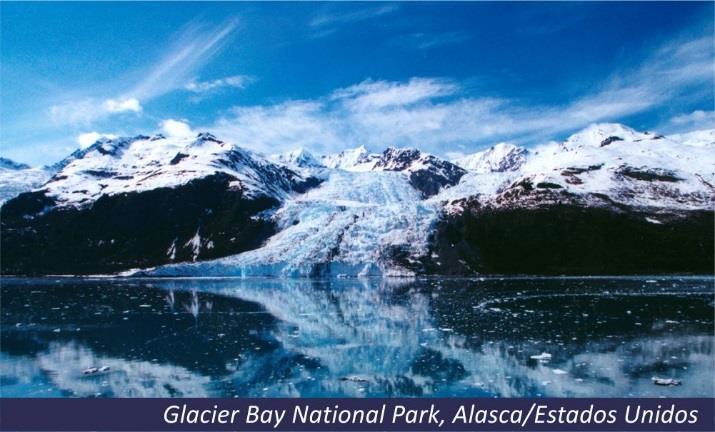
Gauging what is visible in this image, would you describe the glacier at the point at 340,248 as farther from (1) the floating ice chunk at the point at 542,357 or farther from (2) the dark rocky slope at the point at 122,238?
(1) the floating ice chunk at the point at 542,357

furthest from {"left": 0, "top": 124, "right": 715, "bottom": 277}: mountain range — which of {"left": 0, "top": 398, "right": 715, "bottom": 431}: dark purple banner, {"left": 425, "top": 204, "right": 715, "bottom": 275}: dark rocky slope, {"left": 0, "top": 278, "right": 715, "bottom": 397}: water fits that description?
{"left": 0, "top": 398, "right": 715, "bottom": 431}: dark purple banner

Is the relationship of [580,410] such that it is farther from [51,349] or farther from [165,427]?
[51,349]

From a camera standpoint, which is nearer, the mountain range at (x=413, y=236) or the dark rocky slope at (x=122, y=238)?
the mountain range at (x=413, y=236)

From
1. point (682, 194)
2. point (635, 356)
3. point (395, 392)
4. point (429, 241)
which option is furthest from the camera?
point (682, 194)

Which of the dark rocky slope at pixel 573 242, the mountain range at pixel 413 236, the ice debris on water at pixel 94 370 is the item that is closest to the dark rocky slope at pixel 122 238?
the mountain range at pixel 413 236

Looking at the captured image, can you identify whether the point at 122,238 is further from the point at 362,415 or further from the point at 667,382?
the point at 667,382

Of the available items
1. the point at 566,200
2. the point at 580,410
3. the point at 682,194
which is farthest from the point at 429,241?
the point at 580,410
